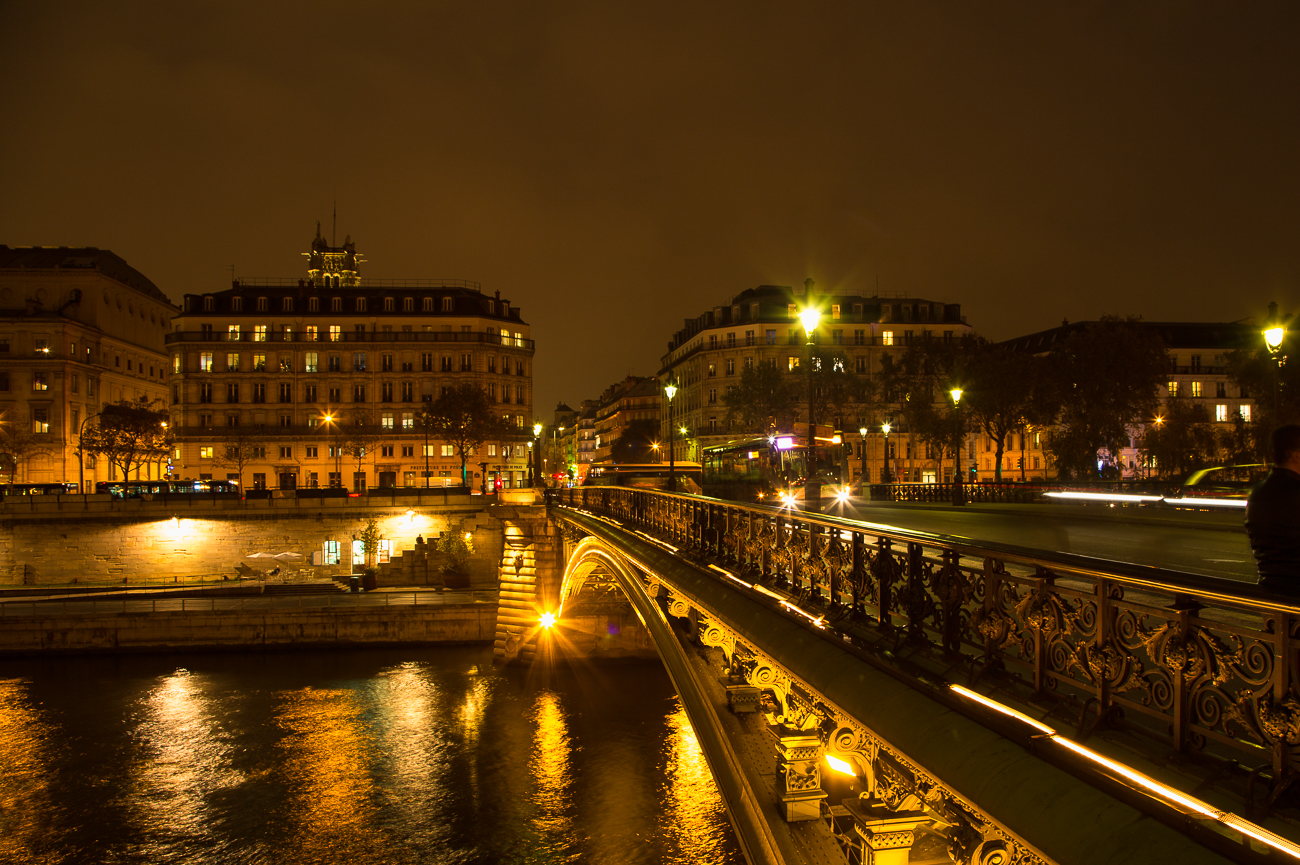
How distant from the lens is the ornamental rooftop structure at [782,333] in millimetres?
88812

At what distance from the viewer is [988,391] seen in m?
55.2

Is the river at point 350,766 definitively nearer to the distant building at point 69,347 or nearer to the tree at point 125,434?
the tree at point 125,434

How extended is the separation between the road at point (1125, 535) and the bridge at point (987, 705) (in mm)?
2903

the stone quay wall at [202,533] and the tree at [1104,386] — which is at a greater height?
the tree at [1104,386]

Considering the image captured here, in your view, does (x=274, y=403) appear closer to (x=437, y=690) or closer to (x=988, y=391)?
(x=437, y=690)

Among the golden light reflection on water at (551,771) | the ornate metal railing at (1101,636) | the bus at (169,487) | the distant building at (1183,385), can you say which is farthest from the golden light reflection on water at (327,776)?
the distant building at (1183,385)

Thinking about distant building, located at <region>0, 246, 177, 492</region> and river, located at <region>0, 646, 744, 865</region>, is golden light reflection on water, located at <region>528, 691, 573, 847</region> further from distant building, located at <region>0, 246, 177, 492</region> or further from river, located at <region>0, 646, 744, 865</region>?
distant building, located at <region>0, 246, 177, 492</region>

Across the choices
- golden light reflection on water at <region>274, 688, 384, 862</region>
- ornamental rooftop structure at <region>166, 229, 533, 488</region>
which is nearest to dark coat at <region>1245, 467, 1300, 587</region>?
golden light reflection on water at <region>274, 688, 384, 862</region>

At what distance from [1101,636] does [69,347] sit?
9705 centimetres

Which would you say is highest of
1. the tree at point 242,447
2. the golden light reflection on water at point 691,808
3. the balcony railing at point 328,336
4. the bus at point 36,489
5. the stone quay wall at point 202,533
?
the balcony railing at point 328,336

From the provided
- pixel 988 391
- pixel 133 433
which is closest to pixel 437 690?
pixel 988 391

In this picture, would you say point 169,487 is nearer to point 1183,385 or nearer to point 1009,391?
point 1009,391

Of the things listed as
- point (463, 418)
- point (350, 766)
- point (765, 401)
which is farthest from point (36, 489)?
point (765, 401)

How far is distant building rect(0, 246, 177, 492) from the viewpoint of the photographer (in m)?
78.3
